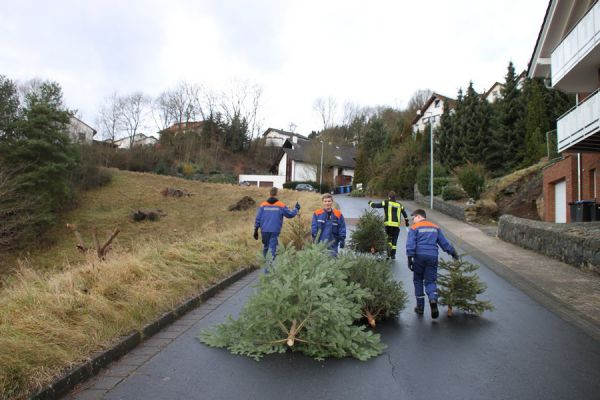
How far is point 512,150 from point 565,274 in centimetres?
2723

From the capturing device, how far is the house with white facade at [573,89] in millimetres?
→ 14577

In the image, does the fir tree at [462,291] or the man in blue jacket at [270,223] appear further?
the man in blue jacket at [270,223]

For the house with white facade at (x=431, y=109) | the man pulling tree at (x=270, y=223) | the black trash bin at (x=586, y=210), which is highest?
the house with white facade at (x=431, y=109)

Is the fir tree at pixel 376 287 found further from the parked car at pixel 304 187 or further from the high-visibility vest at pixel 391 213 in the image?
the parked car at pixel 304 187

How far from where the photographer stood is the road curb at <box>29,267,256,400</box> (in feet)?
12.8

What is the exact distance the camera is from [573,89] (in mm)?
19391

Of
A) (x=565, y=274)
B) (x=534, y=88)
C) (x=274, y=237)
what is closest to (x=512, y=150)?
(x=534, y=88)

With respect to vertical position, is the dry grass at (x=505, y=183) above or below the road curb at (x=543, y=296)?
above

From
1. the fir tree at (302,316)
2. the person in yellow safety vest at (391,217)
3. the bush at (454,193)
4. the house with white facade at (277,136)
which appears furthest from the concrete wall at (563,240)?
the house with white facade at (277,136)

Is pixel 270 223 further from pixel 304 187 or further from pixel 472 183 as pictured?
pixel 304 187

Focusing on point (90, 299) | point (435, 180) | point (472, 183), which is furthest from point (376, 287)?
point (435, 180)

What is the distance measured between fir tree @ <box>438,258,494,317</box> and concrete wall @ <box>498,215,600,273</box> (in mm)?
4765

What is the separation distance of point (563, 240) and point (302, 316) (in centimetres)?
923

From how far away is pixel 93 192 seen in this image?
42250 millimetres
